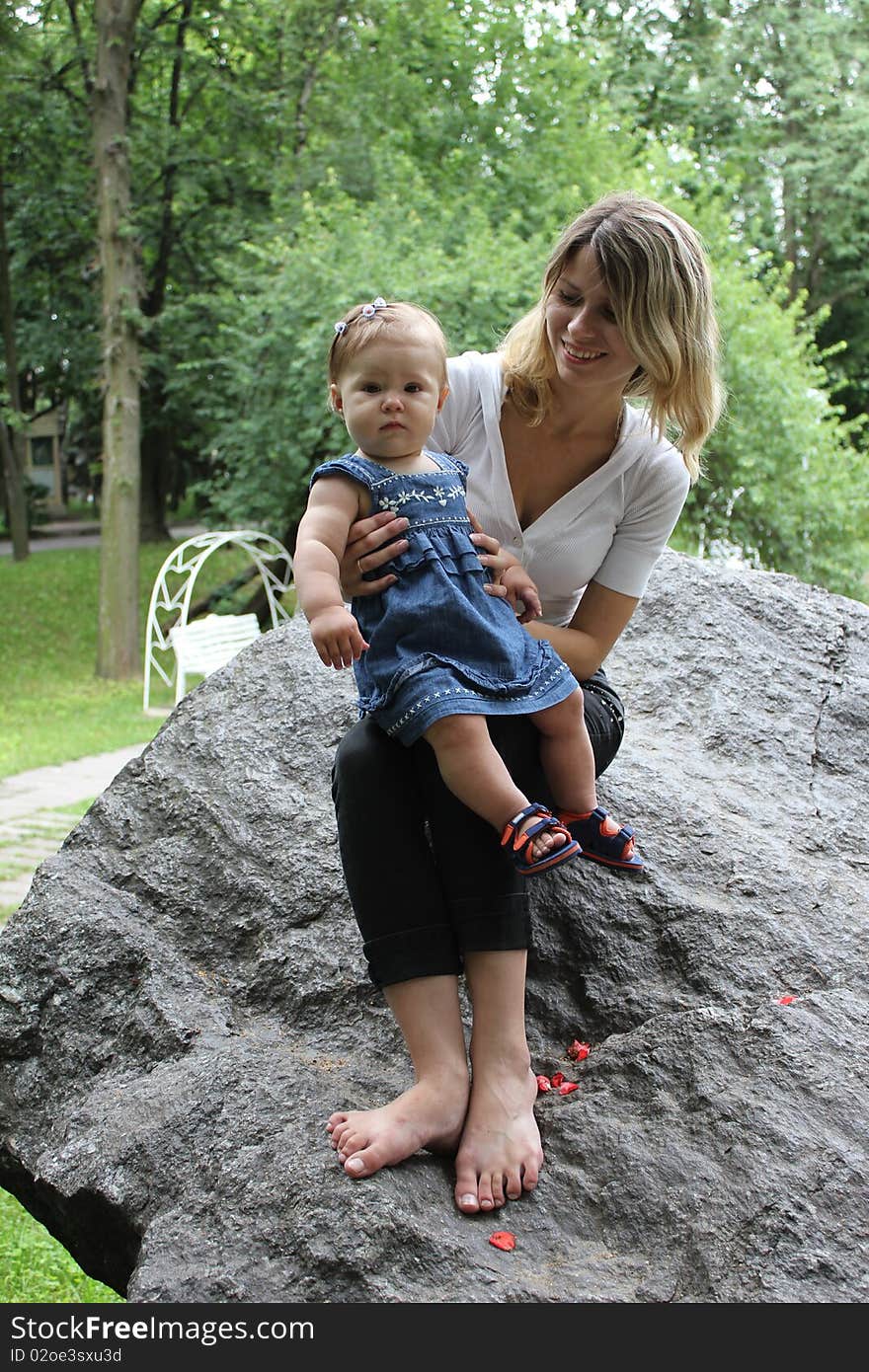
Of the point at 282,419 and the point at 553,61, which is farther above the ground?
the point at 553,61

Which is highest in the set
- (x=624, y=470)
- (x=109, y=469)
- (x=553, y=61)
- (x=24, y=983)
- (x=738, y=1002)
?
(x=553, y=61)

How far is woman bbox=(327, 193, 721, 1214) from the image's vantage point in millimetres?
2324

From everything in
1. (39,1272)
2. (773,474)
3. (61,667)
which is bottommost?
(61,667)

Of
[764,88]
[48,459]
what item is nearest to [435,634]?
[764,88]

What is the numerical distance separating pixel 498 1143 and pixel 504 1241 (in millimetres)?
168

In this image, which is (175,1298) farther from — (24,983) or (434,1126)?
(24,983)

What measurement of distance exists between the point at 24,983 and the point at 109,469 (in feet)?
33.0

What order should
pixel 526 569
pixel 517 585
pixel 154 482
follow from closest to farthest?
1. pixel 517 585
2. pixel 526 569
3. pixel 154 482

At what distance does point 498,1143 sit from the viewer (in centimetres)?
226

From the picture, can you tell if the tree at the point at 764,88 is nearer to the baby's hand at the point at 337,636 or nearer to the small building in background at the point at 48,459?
the baby's hand at the point at 337,636

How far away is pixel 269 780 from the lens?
10.5 feet

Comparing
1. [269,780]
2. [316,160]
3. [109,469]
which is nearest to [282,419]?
[109,469]

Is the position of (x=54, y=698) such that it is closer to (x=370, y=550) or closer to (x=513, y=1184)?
(x=370, y=550)

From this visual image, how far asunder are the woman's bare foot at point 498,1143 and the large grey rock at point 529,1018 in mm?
39
